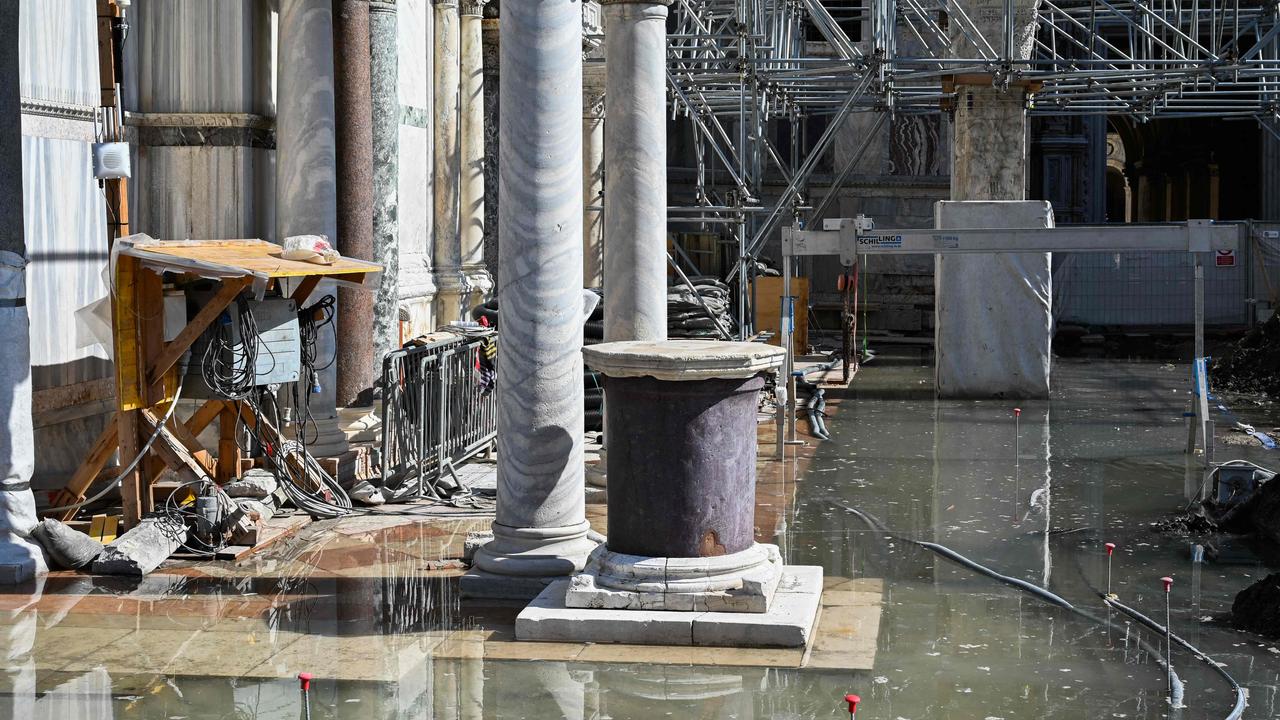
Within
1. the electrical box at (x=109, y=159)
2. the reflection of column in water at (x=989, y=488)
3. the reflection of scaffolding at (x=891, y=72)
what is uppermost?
the reflection of scaffolding at (x=891, y=72)

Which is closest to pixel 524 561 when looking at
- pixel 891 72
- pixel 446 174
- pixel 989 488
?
pixel 989 488

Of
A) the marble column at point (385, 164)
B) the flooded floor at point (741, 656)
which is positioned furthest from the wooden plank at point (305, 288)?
the marble column at point (385, 164)

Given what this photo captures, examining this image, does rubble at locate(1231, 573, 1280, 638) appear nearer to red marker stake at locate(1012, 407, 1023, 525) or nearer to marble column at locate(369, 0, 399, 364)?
red marker stake at locate(1012, 407, 1023, 525)

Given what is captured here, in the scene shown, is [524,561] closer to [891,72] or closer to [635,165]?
[635,165]

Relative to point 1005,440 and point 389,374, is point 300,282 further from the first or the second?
point 1005,440

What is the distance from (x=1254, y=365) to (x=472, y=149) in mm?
10262

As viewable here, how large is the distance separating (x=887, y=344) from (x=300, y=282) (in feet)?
56.5

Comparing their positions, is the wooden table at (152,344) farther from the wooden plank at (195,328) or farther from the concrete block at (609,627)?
the concrete block at (609,627)

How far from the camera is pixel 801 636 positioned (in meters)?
7.74

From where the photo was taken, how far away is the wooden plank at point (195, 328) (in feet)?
33.0

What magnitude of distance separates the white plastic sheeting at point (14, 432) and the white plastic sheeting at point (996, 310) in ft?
38.2

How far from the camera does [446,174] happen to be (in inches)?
693

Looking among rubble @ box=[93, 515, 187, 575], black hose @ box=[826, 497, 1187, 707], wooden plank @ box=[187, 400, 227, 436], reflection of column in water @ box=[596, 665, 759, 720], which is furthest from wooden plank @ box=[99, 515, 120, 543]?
black hose @ box=[826, 497, 1187, 707]

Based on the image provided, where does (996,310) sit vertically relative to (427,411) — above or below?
above
